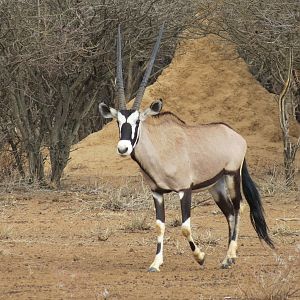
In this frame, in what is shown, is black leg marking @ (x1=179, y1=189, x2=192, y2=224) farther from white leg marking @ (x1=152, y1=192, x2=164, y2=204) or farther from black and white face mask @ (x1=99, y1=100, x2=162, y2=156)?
black and white face mask @ (x1=99, y1=100, x2=162, y2=156)

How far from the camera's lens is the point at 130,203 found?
14273 millimetres

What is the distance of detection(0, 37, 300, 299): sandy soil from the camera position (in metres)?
8.14

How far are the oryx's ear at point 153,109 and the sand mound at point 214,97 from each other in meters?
10.1

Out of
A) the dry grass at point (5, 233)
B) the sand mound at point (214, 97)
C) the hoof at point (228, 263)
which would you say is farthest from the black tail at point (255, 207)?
the sand mound at point (214, 97)

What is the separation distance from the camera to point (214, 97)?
1980cm

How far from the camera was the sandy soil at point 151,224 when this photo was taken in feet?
26.7

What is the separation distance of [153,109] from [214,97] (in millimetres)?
10577

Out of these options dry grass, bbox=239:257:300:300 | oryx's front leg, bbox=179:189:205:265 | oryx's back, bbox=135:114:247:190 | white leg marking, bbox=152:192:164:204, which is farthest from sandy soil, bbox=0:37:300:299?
oryx's back, bbox=135:114:247:190

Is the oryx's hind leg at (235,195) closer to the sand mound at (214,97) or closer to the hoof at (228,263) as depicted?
the hoof at (228,263)

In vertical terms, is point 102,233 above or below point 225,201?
below

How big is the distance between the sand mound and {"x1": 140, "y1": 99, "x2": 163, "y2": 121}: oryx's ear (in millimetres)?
10130

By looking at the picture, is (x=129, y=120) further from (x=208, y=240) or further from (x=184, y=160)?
(x=208, y=240)

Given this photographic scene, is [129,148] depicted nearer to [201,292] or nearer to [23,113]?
[201,292]

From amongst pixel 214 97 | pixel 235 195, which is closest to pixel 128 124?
pixel 235 195
